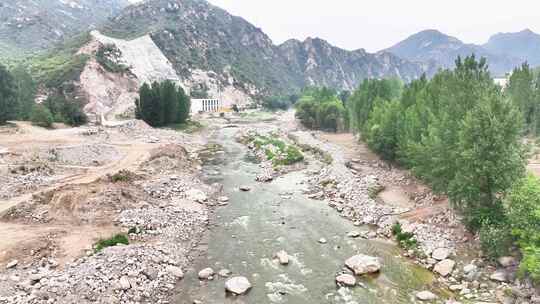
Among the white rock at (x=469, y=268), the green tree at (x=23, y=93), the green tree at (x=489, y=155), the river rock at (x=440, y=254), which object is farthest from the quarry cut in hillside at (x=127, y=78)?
the white rock at (x=469, y=268)

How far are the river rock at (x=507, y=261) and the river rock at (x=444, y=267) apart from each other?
9.69 ft

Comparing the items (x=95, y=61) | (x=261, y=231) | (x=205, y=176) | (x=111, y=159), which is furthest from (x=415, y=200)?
(x=95, y=61)

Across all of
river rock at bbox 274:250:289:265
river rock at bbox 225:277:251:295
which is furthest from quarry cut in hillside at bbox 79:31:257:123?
river rock at bbox 225:277:251:295

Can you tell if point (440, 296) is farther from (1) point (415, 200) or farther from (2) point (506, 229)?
(1) point (415, 200)

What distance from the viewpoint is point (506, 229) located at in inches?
979

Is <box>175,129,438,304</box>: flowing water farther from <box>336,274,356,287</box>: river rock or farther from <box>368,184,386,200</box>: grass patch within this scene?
<box>368,184,386,200</box>: grass patch

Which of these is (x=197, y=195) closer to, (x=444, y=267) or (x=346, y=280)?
(x=346, y=280)

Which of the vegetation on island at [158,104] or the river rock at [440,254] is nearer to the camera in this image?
the river rock at [440,254]

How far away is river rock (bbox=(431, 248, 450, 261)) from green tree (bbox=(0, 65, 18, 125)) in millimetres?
→ 74071

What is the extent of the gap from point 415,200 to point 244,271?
74.8ft

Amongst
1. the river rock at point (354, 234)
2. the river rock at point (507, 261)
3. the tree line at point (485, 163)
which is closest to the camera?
the tree line at point (485, 163)

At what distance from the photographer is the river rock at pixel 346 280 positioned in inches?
976

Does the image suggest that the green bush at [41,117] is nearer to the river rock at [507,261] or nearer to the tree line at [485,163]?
the tree line at [485,163]

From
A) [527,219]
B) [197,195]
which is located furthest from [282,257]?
[197,195]
